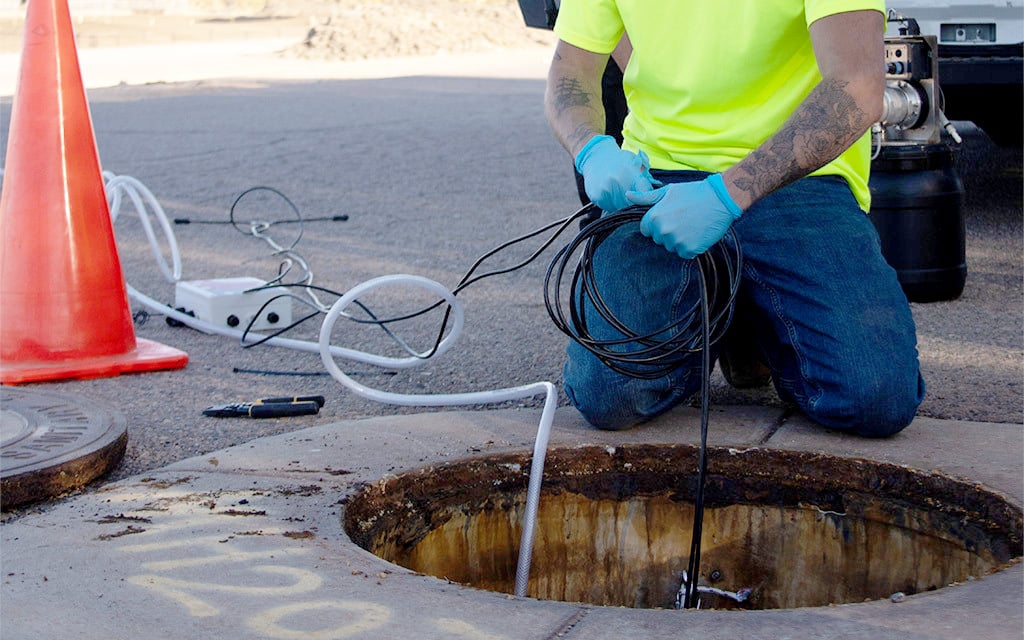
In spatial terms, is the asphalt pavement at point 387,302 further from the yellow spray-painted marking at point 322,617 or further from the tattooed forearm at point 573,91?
the tattooed forearm at point 573,91

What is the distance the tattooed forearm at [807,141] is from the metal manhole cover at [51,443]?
5.04ft

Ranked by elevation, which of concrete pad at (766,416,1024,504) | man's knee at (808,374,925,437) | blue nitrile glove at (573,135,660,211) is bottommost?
concrete pad at (766,416,1024,504)

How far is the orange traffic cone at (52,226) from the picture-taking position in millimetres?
3635

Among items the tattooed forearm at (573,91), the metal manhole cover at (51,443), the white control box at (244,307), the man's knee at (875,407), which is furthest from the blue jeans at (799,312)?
the white control box at (244,307)

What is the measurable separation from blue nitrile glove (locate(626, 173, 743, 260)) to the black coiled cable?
0.07 meters

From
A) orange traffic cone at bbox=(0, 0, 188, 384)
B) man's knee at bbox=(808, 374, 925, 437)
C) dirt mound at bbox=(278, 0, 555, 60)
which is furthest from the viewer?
dirt mound at bbox=(278, 0, 555, 60)

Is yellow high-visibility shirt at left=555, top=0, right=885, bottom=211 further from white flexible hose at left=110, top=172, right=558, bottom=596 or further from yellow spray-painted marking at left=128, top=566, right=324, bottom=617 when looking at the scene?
yellow spray-painted marking at left=128, top=566, right=324, bottom=617

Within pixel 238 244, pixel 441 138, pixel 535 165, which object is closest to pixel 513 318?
pixel 238 244

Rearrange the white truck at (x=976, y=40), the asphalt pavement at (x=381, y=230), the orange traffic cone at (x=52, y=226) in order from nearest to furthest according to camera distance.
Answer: the asphalt pavement at (x=381, y=230) → the orange traffic cone at (x=52, y=226) → the white truck at (x=976, y=40)

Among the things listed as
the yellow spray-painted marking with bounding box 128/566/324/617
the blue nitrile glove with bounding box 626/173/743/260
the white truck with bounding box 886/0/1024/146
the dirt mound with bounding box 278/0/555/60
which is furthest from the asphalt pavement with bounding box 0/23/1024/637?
the dirt mound with bounding box 278/0/555/60

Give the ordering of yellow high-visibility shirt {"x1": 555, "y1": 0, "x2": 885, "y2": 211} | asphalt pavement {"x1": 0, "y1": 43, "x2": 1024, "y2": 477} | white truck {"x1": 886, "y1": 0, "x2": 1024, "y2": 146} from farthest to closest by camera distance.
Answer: white truck {"x1": 886, "y1": 0, "x2": 1024, "y2": 146}
asphalt pavement {"x1": 0, "y1": 43, "x2": 1024, "y2": 477}
yellow high-visibility shirt {"x1": 555, "y1": 0, "x2": 885, "y2": 211}

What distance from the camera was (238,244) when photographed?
5730mm

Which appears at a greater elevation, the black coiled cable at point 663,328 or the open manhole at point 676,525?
the black coiled cable at point 663,328

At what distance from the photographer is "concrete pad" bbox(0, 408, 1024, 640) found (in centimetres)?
184
